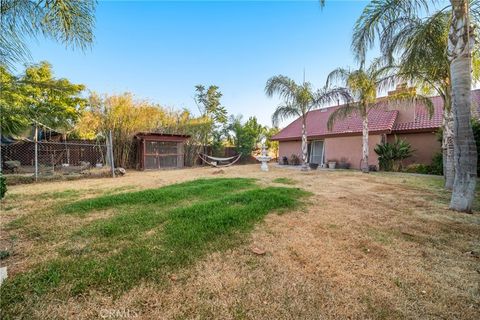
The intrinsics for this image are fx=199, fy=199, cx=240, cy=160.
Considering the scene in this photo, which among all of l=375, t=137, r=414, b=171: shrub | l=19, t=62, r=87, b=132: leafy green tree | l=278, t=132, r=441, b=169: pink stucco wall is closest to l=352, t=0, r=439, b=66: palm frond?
l=19, t=62, r=87, b=132: leafy green tree

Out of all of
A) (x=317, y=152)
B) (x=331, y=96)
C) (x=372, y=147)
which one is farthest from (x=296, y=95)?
(x=317, y=152)

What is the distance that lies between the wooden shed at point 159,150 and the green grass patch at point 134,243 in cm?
826

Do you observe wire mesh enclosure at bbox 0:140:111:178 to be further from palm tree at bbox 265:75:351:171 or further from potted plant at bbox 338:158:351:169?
potted plant at bbox 338:158:351:169

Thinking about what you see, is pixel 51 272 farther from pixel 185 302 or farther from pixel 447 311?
pixel 447 311

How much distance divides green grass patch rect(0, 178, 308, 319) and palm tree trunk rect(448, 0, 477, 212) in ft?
9.52

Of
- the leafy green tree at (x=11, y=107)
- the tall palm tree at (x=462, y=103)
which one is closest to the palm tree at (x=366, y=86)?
the tall palm tree at (x=462, y=103)

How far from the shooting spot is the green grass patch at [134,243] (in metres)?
1.53

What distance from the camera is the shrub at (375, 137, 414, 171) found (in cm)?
938

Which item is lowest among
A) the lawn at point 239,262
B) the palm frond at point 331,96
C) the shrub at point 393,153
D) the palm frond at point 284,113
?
the lawn at point 239,262

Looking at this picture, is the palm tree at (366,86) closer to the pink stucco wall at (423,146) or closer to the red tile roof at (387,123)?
the red tile roof at (387,123)

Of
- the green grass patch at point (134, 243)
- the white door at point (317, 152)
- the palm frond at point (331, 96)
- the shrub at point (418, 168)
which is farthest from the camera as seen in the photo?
the white door at point (317, 152)

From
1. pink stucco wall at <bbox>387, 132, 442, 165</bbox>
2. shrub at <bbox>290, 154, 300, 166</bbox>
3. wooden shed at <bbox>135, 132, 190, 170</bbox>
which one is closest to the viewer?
pink stucco wall at <bbox>387, 132, 442, 165</bbox>

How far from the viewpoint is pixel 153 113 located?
1249cm

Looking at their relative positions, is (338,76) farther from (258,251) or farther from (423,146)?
(258,251)
